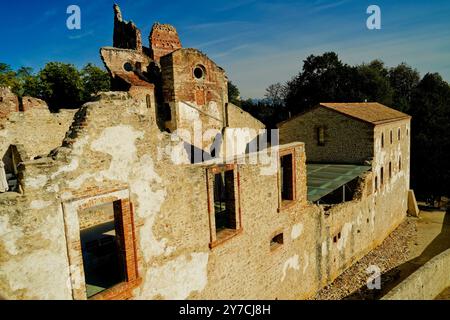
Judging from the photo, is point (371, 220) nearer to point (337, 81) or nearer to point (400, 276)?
point (400, 276)

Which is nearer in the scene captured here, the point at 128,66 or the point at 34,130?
the point at 34,130

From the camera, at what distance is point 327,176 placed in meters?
16.6

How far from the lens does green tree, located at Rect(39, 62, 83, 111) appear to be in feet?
108

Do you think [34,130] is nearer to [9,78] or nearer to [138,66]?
[138,66]

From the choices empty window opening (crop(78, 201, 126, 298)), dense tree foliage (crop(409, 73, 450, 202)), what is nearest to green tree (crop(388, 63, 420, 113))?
dense tree foliage (crop(409, 73, 450, 202))

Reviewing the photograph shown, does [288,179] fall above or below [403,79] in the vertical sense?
below

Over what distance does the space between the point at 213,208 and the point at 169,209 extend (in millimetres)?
1375

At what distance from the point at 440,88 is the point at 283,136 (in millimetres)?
25815

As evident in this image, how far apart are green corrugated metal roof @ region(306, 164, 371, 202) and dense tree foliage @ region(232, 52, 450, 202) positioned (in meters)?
8.00

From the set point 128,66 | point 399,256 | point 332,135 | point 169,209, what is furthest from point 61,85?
point 399,256

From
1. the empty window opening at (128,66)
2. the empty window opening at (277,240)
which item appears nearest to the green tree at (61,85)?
the empty window opening at (128,66)

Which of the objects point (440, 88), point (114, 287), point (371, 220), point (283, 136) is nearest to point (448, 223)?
point (371, 220)

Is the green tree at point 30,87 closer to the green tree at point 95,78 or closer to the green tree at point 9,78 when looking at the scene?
the green tree at point 9,78

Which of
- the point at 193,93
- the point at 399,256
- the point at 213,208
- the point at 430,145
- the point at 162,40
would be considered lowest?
the point at 399,256
